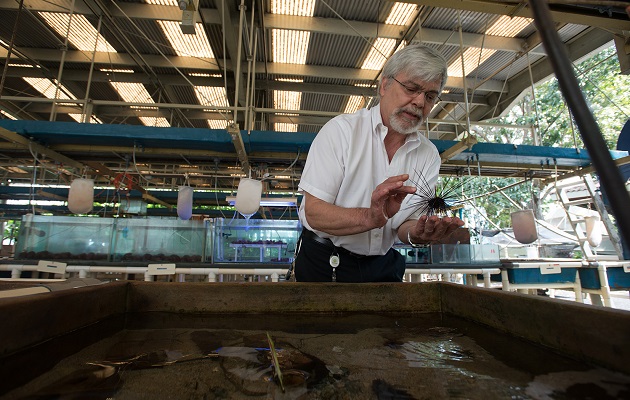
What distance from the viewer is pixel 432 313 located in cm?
122

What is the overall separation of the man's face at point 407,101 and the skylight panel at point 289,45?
3003mm

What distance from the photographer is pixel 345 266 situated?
144cm

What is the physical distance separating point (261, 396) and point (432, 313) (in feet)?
2.85

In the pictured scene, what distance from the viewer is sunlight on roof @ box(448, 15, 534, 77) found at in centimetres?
382

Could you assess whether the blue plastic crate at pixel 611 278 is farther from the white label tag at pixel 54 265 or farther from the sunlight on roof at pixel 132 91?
the sunlight on roof at pixel 132 91

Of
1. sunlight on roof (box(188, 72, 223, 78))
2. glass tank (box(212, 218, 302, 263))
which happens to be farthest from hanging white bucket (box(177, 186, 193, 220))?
sunlight on roof (box(188, 72, 223, 78))

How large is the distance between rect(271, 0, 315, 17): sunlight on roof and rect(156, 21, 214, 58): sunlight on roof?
3.09 feet

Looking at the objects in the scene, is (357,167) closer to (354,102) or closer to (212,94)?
(354,102)

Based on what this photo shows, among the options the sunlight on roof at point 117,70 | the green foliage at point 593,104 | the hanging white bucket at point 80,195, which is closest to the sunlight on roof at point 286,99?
the sunlight on roof at point 117,70

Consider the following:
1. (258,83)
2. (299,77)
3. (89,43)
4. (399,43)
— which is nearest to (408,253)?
(399,43)

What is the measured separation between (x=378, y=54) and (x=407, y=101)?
343 centimetres

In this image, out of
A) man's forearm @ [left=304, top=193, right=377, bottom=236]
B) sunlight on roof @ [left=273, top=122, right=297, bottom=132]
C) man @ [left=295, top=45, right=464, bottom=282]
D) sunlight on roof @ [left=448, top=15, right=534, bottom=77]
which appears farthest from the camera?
sunlight on roof @ [left=273, top=122, right=297, bottom=132]

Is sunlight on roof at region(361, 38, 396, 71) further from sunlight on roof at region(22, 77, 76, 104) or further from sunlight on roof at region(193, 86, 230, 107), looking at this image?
sunlight on roof at region(22, 77, 76, 104)

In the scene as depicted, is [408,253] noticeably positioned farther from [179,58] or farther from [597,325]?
[179,58]
